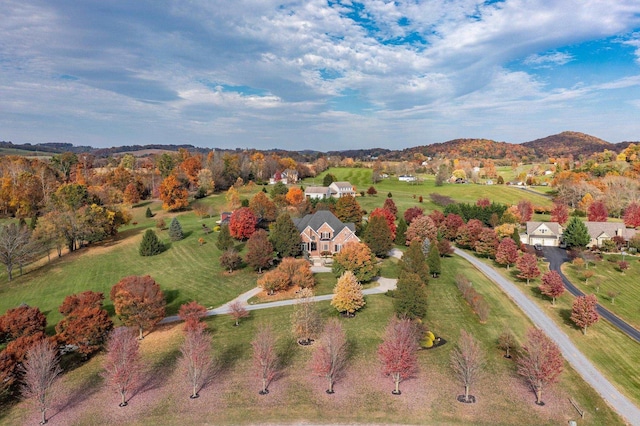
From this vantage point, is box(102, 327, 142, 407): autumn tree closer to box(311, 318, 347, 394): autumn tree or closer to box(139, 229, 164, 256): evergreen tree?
box(311, 318, 347, 394): autumn tree

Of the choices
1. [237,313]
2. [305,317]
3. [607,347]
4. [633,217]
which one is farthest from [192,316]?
[633,217]

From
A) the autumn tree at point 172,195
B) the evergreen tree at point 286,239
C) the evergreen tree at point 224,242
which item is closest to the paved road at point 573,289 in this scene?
the evergreen tree at point 286,239

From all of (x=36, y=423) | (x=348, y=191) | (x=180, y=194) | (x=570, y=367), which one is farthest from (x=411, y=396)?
(x=348, y=191)

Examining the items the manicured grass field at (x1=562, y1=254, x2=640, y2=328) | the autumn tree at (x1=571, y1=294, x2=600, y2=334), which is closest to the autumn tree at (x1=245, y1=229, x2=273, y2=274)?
the autumn tree at (x1=571, y1=294, x2=600, y2=334)

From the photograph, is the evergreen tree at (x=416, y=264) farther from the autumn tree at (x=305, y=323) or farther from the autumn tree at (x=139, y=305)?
the autumn tree at (x=139, y=305)

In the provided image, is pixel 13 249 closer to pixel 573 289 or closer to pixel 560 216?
pixel 573 289
